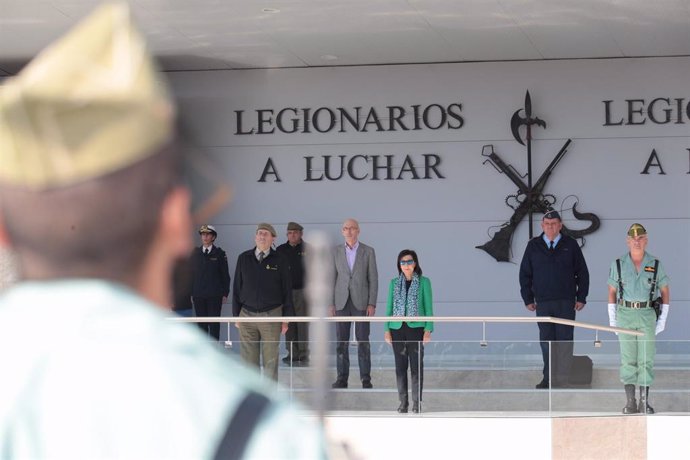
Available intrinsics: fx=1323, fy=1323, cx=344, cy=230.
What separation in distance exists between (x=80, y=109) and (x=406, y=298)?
378 inches

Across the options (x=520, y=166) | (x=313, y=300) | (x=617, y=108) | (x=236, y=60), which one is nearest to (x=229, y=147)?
(x=236, y=60)

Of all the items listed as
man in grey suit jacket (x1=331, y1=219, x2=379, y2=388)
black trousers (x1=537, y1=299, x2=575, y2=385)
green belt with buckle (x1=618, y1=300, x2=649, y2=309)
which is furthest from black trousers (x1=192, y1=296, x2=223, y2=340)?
green belt with buckle (x1=618, y1=300, x2=649, y2=309)

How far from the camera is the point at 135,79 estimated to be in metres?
0.77

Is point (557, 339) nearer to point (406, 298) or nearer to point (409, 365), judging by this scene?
point (406, 298)

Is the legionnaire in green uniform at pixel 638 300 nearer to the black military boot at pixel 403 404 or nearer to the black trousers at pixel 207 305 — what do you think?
the black military boot at pixel 403 404

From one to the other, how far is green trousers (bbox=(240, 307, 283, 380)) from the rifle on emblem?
16.0 feet

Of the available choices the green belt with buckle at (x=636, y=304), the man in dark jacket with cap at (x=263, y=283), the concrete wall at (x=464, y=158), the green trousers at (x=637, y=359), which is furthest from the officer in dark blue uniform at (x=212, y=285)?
the green trousers at (x=637, y=359)

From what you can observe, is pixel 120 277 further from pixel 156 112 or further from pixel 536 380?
pixel 536 380

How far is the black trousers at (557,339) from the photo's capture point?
30.7 ft

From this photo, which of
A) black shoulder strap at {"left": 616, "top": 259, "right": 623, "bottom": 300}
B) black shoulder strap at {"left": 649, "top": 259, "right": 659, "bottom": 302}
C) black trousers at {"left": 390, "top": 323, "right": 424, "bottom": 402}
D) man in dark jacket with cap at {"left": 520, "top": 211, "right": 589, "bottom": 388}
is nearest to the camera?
black trousers at {"left": 390, "top": 323, "right": 424, "bottom": 402}

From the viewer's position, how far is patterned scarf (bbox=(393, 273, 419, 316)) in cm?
1029

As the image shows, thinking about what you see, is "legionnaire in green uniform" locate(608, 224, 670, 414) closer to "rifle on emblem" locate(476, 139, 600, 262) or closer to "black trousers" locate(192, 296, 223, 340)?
"rifle on emblem" locate(476, 139, 600, 262)

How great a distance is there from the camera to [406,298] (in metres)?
10.3

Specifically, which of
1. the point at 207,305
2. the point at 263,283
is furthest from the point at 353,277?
the point at 207,305
